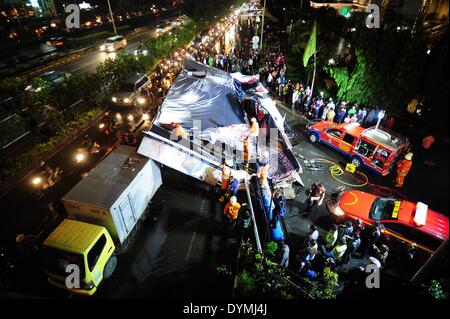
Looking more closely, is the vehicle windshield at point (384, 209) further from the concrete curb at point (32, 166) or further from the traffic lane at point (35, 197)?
the concrete curb at point (32, 166)

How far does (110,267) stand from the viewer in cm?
788

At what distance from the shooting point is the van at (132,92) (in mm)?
17453

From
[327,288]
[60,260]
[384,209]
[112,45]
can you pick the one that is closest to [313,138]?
[384,209]

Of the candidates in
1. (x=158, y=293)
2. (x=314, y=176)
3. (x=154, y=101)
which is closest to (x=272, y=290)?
(x=158, y=293)

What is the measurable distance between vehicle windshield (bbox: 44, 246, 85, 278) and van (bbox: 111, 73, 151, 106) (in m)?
12.4

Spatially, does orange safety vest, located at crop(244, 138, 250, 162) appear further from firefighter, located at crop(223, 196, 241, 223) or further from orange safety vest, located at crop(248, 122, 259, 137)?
firefighter, located at crop(223, 196, 241, 223)

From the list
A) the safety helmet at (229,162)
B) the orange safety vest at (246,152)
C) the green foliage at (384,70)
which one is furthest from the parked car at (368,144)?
the safety helmet at (229,162)

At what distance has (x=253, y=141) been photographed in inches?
452

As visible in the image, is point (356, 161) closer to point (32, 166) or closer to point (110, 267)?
point (110, 267)

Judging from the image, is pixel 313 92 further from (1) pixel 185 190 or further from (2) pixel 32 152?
(2) pixel 32 152

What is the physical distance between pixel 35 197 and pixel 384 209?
44.5 ft

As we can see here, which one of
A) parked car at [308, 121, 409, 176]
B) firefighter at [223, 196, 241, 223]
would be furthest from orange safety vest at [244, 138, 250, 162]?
parked car at [308, 121, 409, 176]

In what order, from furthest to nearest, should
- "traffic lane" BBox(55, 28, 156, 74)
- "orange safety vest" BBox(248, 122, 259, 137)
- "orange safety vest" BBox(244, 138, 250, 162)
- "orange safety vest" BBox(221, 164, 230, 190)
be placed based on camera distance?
"traffic lane" BBox(55, 28, 156, 74) < "orange safety vest" BBox(248, 122, 259, 137) < "orange safety vest" BBox(244, 138, 250, 162) < "orange safety vest" BBox(221, 164, 230, 190)

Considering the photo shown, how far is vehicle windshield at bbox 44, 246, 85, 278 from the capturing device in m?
6.79
